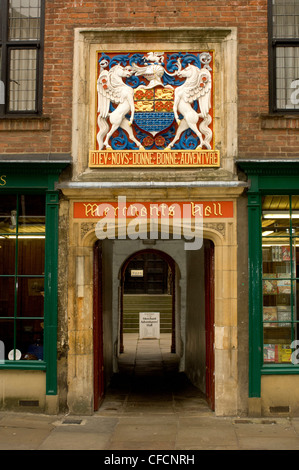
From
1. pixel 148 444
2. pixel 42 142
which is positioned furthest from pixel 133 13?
pixel 148 444

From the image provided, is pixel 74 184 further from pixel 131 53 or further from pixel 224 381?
pixel 224 381

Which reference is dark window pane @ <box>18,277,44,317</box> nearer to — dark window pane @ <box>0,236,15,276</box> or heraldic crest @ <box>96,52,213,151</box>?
dark window pane @ <box>0,236,15,276</box>

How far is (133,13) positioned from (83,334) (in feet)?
18.0

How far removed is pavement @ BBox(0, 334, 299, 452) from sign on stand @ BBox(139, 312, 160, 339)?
29.7 feet

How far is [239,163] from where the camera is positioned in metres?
8.23

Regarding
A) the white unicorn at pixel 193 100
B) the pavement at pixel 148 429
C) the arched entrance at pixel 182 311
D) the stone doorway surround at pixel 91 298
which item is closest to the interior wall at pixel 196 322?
the arched entrance at pixel 182 311

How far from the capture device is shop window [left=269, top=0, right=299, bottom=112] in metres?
8.70

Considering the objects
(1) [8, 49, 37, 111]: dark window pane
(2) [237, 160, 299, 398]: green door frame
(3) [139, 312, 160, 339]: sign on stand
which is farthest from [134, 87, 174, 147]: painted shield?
(3) [139, 312, 160, 339]: sign on stand

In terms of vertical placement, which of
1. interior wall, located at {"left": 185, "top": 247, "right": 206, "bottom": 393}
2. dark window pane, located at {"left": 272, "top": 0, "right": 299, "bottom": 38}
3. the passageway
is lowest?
the passageway

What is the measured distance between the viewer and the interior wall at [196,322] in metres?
10.3

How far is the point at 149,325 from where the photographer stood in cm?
1936

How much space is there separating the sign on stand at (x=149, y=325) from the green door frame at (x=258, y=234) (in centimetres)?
1135

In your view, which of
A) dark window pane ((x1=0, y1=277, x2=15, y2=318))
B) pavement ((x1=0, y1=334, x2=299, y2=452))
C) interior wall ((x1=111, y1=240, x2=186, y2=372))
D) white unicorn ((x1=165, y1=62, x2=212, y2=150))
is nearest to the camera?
pavement ((x1=0, y1=334, x2=299, y2=452))

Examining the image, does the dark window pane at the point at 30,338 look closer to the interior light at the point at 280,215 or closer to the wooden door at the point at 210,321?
the wooden door at the point at 210,321
